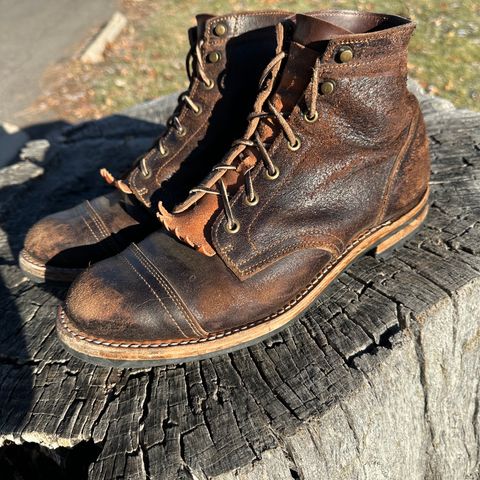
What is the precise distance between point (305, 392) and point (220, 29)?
1.60 m

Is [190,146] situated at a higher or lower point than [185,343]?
higher

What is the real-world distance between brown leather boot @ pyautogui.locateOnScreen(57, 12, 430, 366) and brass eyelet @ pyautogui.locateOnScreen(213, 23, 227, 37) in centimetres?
40

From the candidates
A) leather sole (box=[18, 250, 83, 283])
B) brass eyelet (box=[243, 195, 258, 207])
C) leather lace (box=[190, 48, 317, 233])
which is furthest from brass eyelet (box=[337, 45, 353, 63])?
leather sole (box=[18, 250, 83, 283])

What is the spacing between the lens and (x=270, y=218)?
2.01 m

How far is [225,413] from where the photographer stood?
6.04 ft

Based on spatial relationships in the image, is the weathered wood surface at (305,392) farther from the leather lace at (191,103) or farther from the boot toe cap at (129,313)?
the leather lace at (191,103)

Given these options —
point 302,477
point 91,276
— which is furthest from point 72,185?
point 302,477

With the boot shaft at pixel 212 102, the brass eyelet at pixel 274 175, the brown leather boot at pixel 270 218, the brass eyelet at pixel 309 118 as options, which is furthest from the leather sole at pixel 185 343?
the boot shaft at pixel 212 102

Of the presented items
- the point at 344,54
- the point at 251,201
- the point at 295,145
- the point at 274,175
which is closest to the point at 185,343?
the point at 251,201

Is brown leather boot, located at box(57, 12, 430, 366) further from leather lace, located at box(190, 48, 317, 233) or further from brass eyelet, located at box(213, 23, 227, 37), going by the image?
brass eyelet, located at box(213, 23, 227, 37)

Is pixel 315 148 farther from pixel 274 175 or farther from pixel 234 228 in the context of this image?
pixel 234 228

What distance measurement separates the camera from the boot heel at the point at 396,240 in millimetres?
2377

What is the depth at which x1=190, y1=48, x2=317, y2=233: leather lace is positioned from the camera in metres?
1.96

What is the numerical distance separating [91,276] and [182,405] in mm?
587
